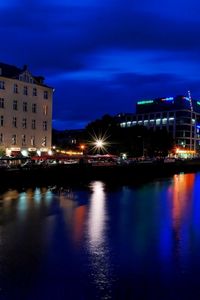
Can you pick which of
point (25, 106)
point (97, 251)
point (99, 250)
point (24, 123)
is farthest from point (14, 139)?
point (97, 251)

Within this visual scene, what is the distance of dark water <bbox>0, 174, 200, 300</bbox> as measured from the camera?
669 inches

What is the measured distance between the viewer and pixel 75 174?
76.9m

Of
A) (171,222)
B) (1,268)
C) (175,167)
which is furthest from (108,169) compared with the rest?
(1,268)

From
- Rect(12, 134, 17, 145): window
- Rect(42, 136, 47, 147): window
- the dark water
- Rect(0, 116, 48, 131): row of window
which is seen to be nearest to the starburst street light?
Rect(42, 136, 47, 147): window

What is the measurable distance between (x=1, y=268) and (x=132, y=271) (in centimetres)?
550

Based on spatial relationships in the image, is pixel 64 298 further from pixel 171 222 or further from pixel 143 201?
pixel 143 201

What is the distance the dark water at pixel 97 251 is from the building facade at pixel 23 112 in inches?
1649

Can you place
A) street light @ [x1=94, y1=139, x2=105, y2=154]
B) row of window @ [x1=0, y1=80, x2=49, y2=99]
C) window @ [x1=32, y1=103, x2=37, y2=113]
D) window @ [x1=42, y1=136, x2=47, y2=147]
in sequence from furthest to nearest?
street light @ [x1=94, y1=139, x2=105, y2=154], window @ [x1=42, y1=136, x2=47, y2=147], window @ [x1=32, y1=103, x2=37, y2=113], row of window @ [x1=0, y1=80, x2=49, y2=99]

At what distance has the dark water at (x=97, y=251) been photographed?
1698 centimetres

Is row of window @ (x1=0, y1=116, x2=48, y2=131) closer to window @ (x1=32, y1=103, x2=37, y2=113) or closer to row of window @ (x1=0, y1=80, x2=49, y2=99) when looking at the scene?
window @ (x1=32, y1=103, x2=37, y2=113)

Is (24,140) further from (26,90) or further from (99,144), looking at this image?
(99,144)

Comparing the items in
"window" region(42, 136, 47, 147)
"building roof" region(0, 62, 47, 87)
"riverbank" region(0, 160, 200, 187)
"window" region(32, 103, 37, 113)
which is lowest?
"riverbank" region(0, 160, 200, 187)

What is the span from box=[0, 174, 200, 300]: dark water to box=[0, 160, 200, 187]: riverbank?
18.3 m

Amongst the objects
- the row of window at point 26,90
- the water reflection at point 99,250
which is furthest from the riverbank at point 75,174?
the water reflection at point 99,250
